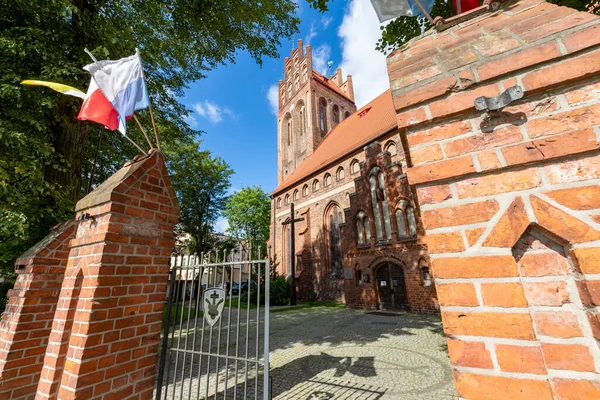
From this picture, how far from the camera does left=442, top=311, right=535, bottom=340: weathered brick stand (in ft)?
2.72

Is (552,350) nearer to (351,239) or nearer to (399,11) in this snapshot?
(399,11)

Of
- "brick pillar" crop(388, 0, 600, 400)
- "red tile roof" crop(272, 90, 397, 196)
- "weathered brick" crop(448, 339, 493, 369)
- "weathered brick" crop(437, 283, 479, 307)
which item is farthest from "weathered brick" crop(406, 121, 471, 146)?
"red tile roof" crop(272, 90, 397, 196)

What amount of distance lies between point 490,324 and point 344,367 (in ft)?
16.7

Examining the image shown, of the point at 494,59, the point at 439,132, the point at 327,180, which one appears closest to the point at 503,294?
the point at 439,132

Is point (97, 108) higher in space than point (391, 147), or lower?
lower

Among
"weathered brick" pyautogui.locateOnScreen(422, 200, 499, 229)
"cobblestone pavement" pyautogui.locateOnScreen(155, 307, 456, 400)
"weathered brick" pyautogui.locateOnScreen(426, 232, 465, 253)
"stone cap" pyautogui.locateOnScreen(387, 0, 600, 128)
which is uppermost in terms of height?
"stone cap" pyautogui.locateOnScreen(387, 0, 600, 128)

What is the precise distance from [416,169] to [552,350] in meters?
0.70

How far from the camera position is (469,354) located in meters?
0.88

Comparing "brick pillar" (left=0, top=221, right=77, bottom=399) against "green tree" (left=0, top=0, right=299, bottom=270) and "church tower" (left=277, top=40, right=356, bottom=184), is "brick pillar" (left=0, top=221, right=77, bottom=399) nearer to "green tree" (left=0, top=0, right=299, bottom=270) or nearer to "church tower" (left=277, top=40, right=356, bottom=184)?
"green tree" (left=0, top=0, right=299, bottom=270)

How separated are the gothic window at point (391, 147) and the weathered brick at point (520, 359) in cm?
1412

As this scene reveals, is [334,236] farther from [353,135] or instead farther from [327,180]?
[353,135]

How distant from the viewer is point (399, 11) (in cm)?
195

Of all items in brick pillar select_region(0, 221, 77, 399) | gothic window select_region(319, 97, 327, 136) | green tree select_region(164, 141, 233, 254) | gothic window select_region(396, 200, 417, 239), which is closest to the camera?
brick pillar select_region(0, 221, 77, 399)

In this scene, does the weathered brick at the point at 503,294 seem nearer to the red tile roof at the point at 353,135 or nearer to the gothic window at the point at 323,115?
the red tile roof at the point at 353,135
